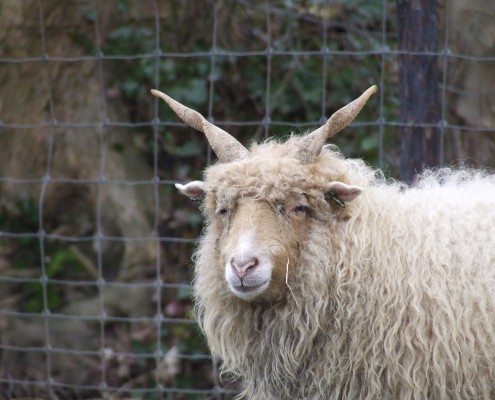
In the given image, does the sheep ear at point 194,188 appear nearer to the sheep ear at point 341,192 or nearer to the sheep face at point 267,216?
the sheep face at point 267,216

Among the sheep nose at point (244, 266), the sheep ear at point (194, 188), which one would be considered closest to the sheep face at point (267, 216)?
the sheep nose at point (244, 266)

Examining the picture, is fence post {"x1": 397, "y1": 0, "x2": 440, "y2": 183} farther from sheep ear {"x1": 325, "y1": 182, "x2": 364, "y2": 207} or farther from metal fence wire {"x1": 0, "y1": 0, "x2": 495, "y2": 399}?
sheep ear {"x1": 325, "y1": 182, "x2": 364, "y2": 207}

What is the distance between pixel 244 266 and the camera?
113 inches

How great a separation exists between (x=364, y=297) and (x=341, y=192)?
0.40 metres

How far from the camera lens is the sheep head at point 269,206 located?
115 inches

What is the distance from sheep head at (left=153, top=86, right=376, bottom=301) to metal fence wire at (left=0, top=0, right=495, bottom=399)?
1802mm

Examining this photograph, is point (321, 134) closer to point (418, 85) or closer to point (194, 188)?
point (194, 188)

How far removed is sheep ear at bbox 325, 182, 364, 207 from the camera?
3055 millimetres

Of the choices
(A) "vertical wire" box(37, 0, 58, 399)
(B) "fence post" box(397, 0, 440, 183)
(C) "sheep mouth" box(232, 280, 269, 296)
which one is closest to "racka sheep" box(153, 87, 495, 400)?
(C) "sheep mouth" box(232, 280, 269, 296)

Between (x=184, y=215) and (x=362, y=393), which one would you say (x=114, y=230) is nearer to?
(x=184, y=215)

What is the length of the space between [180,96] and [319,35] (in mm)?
1170

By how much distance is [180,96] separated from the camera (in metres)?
5.31

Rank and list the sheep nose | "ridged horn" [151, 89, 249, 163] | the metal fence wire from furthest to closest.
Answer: the metal fence wire
"ridged horn" [151, 89, 249, 163]
the sheep nose

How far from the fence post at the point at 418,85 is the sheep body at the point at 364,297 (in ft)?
2.94
